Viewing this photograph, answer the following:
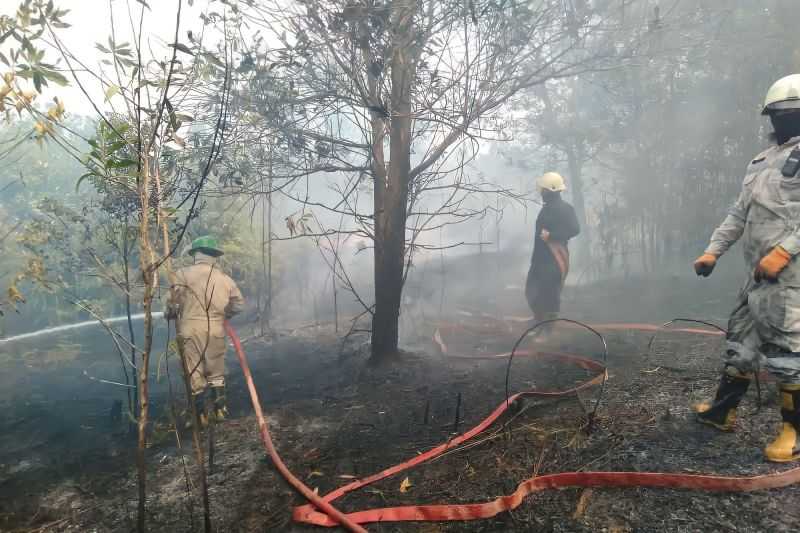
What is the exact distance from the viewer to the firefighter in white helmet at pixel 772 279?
2.66 meters

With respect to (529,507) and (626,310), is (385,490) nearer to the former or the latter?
(529,507)

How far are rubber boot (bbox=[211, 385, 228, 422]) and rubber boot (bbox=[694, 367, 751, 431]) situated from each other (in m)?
4.15

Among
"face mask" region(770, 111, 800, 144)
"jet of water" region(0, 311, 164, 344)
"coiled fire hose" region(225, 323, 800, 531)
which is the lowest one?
"jet of water" region(0, 311, 164, 344)

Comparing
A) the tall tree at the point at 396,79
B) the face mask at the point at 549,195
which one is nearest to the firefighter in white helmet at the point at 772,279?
the tall tree at the point at 396,79

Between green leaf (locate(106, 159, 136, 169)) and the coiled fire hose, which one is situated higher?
green leaf (locate(106, 159, 136, 169))

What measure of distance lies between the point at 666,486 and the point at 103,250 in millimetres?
11801

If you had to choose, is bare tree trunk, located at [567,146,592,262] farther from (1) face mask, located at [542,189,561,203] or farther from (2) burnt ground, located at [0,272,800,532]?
(2) burnt ground, located at [0,272,800,532]

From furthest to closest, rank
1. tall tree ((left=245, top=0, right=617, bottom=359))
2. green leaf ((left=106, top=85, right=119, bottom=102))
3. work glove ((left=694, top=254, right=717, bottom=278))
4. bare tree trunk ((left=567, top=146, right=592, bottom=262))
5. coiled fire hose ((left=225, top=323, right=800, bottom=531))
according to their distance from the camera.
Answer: bare tree trunk ((left=567, top=146, right=592, bottom=262)), tall tree ((left=245, top=0, right=617, bottom=359)), work glove ((left=694, top=254, right=717, bottom=278)), coiled fire hose ((left=225, top=323, right=800, bottom=531)), green leaf ((left=106, top=85, right=119, bottom=102))

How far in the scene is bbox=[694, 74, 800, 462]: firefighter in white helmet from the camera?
266 cm

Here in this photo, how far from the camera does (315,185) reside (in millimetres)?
26844

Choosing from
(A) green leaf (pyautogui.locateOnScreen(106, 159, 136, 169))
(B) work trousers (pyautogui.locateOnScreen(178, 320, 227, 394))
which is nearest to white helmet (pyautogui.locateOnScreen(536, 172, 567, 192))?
(B) work trousers (pyautogui.locateOnScreen(178, 320, 227, 394))

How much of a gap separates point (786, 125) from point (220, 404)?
5211 millimetres

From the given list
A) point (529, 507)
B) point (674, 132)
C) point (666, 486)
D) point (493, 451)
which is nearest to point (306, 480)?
point (493, 451)

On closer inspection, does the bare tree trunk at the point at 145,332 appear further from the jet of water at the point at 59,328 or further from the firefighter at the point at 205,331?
the jet of water at the point at 59,328
